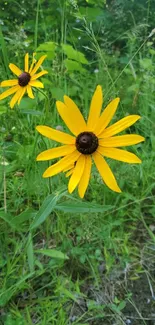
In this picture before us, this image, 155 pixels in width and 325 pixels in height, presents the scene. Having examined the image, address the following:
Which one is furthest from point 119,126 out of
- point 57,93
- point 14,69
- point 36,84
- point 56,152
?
point 57,93

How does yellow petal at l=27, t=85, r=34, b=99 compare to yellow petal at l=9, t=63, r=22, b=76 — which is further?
yellow petal at l=9, t=63, r=22, b=76

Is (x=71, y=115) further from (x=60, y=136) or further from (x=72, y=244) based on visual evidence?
(x=72, y=244)

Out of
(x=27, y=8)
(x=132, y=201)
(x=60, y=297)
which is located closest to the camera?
(x=60, y=297)

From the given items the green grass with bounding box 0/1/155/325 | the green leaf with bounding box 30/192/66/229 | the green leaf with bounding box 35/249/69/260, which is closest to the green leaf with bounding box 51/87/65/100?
the green grass with bounding box 0/1/155/325

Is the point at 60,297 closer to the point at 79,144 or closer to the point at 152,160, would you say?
the point at 79,144

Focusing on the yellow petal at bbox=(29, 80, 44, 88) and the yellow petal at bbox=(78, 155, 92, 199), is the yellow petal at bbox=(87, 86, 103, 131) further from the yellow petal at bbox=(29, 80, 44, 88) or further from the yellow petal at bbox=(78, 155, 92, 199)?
the yellow petal at bbox=(29, 80, 44, 88)

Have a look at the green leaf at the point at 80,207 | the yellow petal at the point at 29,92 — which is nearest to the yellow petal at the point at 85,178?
the green leaf at the point at 80,207

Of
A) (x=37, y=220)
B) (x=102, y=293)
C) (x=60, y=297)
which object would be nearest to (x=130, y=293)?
(x=102, y=293)
